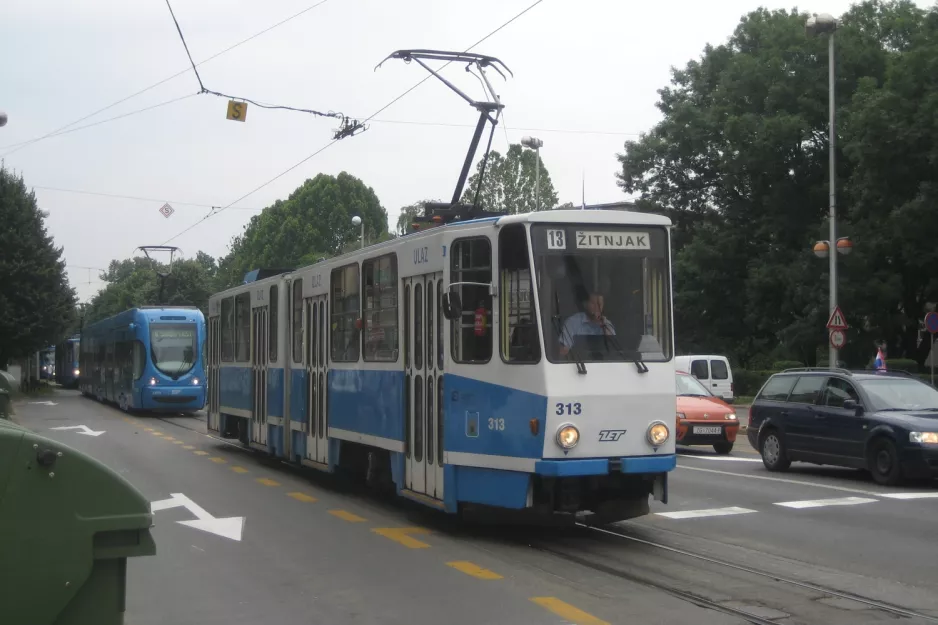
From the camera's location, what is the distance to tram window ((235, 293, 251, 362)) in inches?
762

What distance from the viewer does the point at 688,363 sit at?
38.6 meters

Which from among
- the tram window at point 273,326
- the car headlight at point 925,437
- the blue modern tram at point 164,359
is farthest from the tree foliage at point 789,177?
the tram window at point 273,326

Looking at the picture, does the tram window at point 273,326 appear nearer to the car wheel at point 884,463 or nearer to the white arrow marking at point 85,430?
the car wheel at point 884,463

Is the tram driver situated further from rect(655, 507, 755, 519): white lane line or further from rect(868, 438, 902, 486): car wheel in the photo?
rect(868, 438, 902, 486): car wheel

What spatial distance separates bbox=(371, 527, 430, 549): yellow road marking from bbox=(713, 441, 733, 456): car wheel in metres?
11.6

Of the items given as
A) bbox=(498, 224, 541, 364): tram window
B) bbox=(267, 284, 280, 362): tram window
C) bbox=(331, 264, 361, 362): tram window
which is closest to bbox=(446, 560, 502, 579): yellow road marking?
bbox=(498, 224, 541, 364): tram window

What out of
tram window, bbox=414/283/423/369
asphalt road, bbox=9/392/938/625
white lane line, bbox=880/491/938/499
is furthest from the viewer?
white lane line, bbox=880/491/938/499

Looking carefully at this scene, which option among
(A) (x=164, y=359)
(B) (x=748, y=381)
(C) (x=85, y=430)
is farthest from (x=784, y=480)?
(B) (x=748, y=381)

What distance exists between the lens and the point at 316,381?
15.2 m

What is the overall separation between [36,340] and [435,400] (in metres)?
42.3

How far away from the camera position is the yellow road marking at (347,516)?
39.4 feet

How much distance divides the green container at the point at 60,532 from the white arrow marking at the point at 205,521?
247 inches

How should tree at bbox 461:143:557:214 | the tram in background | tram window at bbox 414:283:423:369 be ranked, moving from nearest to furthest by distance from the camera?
tram window at bbox 414:283:423:369 < the tram in background < tree at bbox 461:143:557:214

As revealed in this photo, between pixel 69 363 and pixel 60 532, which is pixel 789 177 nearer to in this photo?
pixel 60 532
